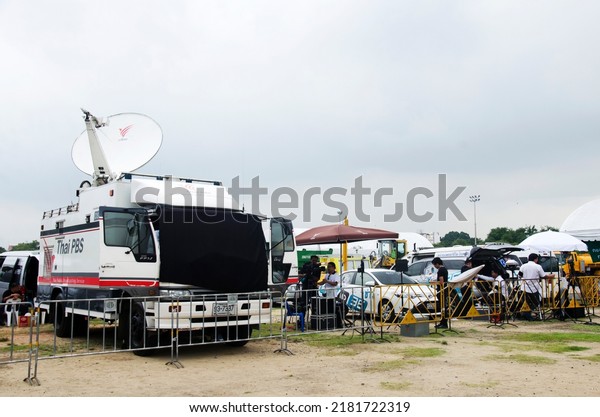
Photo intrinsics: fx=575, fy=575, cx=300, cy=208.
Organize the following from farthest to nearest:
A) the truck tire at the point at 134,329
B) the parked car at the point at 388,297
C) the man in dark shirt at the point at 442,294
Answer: the man in dark shirt at the point at 442,294 → the parked car at the point at 388,297 → the truck tire at the point at 134,329

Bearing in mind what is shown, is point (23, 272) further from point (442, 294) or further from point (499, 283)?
point (499, 283)

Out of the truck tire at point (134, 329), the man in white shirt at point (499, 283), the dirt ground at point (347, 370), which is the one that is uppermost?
the man in white shirt at point (499, 283)

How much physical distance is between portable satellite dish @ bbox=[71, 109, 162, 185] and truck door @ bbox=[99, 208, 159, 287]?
3.47 metres

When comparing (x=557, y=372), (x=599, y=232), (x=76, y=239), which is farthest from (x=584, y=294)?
(x=599, y=232)

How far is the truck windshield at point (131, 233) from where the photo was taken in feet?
33.6

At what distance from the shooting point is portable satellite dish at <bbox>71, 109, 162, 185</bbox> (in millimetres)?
13945

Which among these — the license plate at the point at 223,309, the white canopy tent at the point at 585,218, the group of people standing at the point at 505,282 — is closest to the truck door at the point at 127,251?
the license plate at the point at 223,309

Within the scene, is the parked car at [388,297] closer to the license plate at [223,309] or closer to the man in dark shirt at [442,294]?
the man in dark shirt at [442,294]

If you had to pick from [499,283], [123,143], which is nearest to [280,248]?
[123,143]

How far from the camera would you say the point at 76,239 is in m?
11.8

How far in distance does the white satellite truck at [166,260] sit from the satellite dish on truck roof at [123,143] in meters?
2.22

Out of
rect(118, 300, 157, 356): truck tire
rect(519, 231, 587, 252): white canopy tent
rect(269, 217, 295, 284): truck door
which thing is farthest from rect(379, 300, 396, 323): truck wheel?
rect(519, 231, 587, 252): white canopy tent

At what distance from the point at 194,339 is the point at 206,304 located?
2.08 m

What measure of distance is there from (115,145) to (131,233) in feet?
15.4
